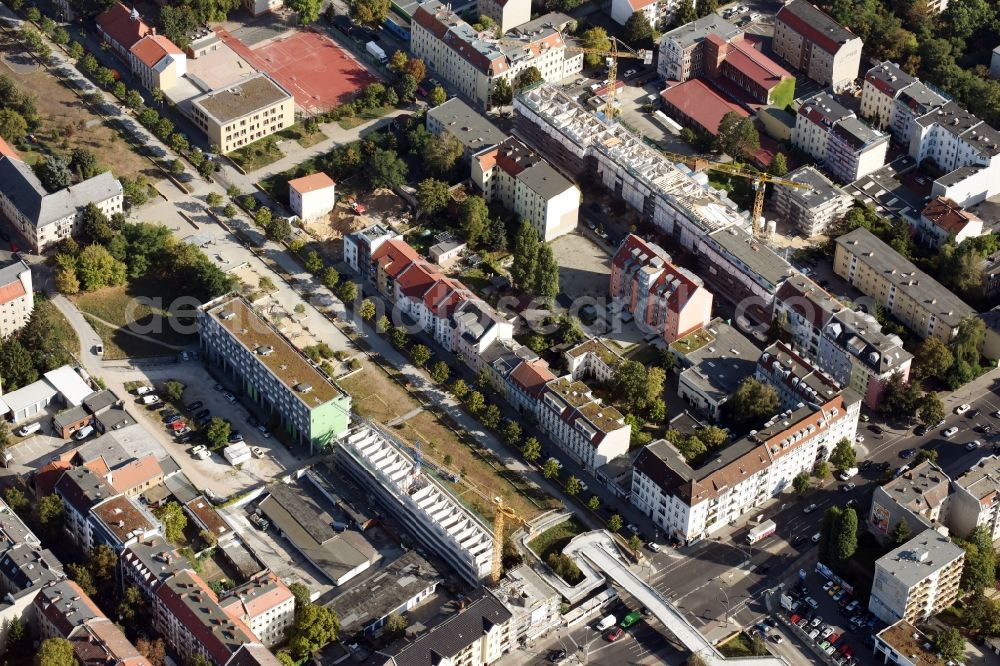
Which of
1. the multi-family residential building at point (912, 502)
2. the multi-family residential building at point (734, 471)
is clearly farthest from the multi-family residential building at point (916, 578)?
the multi-family residential building at point (734, 471)

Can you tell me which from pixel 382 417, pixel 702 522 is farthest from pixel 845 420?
pixel 382 417

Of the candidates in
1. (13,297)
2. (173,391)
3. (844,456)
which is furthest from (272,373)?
(844,456)

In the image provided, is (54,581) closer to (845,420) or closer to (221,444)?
(221,444)

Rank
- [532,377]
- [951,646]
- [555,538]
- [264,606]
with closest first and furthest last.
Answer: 1. [264,606]
2. [951,646]
3. [555,538]
4. [532,377]

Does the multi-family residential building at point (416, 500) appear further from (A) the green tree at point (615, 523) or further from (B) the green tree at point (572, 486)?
(A) the green tree at point (615, 523)

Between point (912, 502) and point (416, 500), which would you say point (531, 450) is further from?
point (912, 502)

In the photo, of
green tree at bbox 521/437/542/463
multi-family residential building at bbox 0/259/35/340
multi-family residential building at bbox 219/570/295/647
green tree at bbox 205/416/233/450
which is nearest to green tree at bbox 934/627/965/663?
green tree at bbox 521/437/542/463

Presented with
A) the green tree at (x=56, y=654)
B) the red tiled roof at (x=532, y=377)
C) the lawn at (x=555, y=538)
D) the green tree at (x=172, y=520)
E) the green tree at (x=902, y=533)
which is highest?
the red tiled roof at (x=532, y=377)
